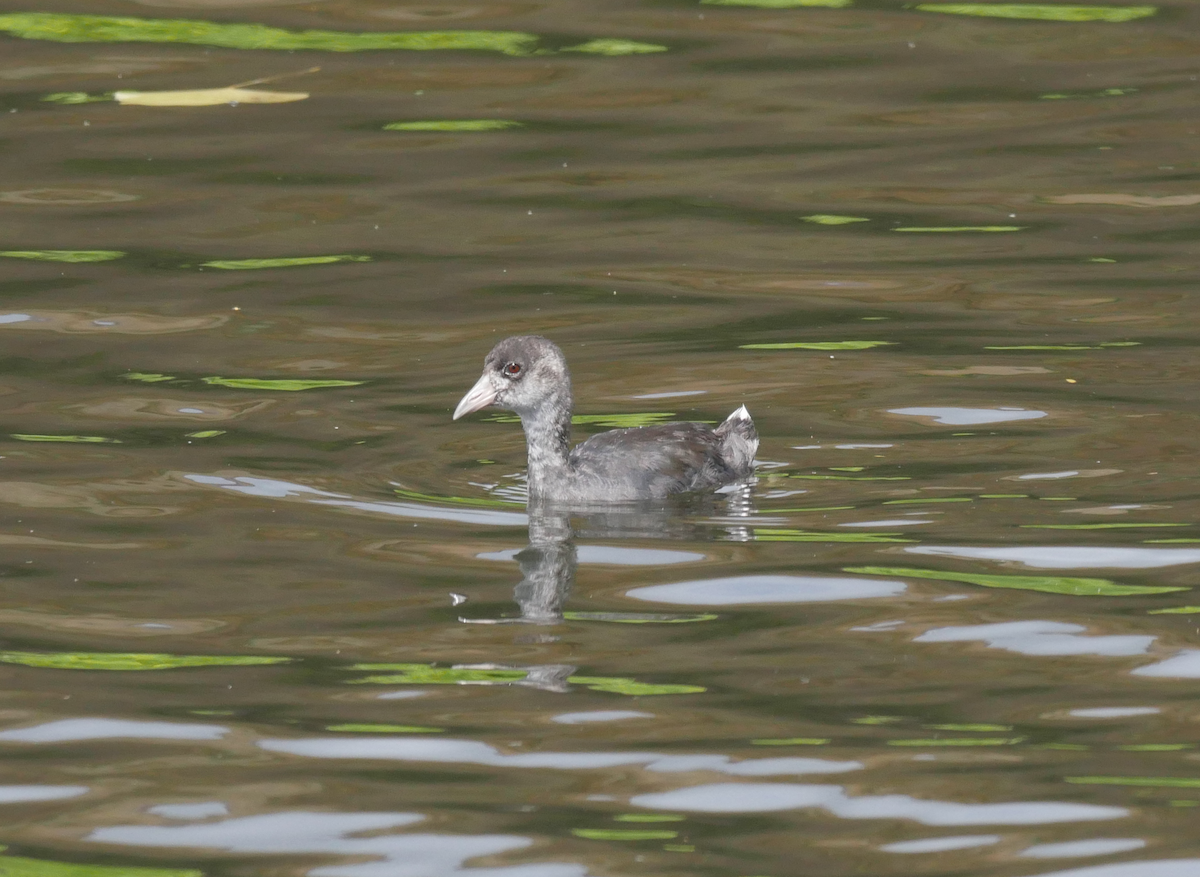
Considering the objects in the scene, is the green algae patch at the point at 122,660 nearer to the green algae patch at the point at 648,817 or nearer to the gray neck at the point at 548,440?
the green algae patch at the point at 648,817

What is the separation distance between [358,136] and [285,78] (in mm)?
1282

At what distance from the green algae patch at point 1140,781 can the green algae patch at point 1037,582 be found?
1.80 metres

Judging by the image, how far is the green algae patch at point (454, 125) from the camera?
17.1 metres

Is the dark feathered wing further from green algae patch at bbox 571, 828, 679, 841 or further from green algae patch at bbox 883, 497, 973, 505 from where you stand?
green algae patch at bbox 571, 828, 679, 841

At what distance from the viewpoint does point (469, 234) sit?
1502cm

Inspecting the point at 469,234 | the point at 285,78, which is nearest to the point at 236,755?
the point at 469,234

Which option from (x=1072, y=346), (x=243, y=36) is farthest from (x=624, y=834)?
(x=243, y=36)

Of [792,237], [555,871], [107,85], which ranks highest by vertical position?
[107,85]

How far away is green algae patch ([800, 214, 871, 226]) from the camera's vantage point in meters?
15.0

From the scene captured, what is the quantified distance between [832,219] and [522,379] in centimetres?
521

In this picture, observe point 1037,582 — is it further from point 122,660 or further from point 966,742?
point 122,660

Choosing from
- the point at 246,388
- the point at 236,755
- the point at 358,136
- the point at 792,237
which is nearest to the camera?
the point at 236,755

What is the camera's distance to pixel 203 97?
17500 millimetres

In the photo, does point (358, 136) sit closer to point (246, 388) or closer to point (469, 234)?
point (469, 234)
